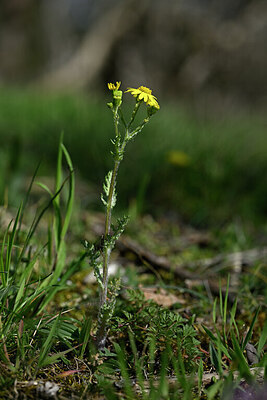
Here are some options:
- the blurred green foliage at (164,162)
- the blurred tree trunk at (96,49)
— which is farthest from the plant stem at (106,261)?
the blurred tree trunk at (96,49)

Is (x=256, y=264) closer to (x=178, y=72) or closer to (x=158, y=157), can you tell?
(x=158, y=157)

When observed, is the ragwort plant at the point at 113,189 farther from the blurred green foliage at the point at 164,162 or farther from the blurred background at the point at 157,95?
the blurred green foliage at the point at 164,162

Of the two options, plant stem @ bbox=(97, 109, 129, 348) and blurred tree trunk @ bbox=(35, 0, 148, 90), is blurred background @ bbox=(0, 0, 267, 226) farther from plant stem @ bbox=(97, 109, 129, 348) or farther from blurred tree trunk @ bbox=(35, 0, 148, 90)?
plant stem @ bbox=(97, 109, 129, 348)

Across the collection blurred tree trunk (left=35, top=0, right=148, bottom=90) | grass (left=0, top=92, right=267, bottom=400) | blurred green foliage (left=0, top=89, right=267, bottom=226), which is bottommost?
grass (left=0, top=92, right=267, bottom=400)

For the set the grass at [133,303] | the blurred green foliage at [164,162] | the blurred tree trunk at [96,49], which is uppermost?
the blurred tree trunk at [96,49]

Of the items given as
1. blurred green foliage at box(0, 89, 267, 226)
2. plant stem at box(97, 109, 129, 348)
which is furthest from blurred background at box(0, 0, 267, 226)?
plant stem at box(97, 109, 129, 348)

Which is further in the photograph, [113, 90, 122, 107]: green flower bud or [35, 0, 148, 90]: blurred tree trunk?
[35, 0, 148, 90]: blurred tree trunk

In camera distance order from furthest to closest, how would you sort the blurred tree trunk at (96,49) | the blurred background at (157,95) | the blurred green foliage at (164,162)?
the blurred tree trunk at (96,49), the blurred background at (157,95), the blurred green foliage at (164,162)
